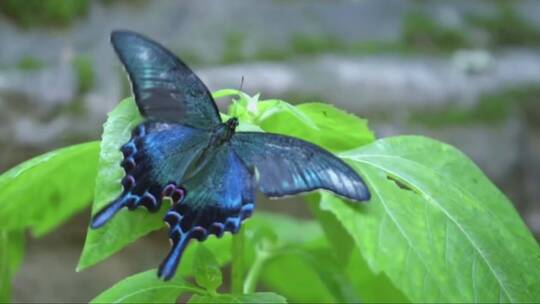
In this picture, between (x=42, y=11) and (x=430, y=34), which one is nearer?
(x=42, y=11)

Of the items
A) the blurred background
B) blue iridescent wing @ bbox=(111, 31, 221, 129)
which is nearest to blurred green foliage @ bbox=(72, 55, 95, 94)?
the blurred background

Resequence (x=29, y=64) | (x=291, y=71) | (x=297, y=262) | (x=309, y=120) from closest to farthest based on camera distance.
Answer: (x=309, y=120) < (x=297, y=262) < (x=29, y=64) < (x=291, y=71)

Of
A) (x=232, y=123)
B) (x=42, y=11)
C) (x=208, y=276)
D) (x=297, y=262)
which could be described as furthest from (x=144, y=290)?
(x=42, y=11)

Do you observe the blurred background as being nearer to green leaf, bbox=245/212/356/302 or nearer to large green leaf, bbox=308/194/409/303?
green leaf, bbox=245/212/356/302

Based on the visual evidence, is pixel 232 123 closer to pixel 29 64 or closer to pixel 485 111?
pixel 29 64

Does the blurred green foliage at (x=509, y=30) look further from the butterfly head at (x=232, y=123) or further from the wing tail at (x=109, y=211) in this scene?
the wing tail at (x=109, y=211)

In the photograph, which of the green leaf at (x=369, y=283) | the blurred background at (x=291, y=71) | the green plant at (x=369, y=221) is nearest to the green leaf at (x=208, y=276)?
the green plant at (x=369, y=221)

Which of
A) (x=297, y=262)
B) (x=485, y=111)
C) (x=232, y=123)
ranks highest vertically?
(x=232, y=123)

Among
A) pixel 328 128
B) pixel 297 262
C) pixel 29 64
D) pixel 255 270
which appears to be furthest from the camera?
pixel 29 64
